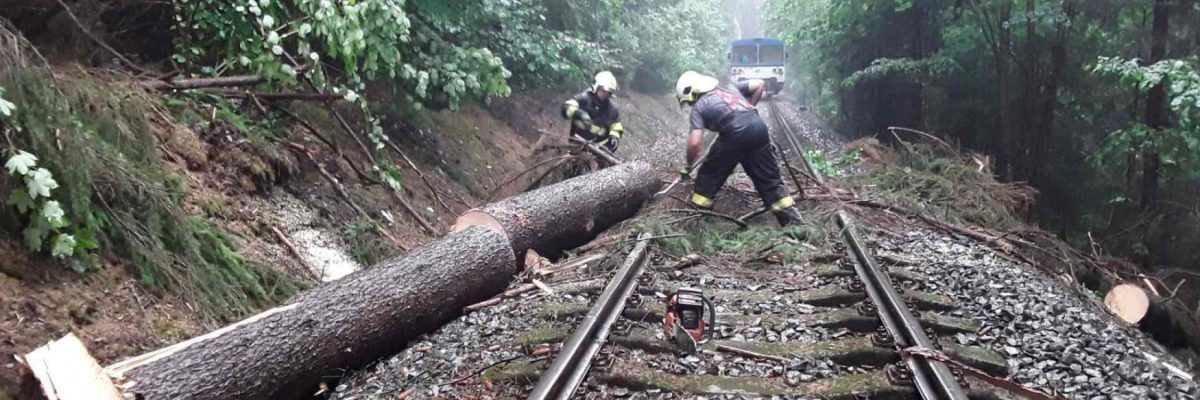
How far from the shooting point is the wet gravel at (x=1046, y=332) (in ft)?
11.8

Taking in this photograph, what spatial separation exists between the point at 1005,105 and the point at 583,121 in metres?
7.18

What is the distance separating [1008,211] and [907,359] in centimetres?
618

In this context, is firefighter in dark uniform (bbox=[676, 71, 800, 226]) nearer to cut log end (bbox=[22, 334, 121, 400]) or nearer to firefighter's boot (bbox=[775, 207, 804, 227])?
firefighter's boot (bbox=[775, 207, 804, 227])

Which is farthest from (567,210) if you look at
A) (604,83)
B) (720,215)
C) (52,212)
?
(52,212)

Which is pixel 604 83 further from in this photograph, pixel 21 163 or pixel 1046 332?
pixel 21 163

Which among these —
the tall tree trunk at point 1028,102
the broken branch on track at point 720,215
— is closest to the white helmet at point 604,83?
the broken branch on track at point 720,215

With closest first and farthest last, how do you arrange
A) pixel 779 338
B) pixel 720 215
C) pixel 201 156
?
pixel 779 338, pixel 201 156, pixel 720 215

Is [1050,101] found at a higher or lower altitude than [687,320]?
higher

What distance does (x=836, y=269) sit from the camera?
518 cm

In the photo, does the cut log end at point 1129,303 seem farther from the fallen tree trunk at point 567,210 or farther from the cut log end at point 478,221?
the cut log end at point 478,221

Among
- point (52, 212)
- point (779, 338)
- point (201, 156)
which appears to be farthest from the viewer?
point (201, 156)

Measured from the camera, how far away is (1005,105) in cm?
1227

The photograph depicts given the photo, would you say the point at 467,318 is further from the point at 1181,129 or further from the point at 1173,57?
the point at 1173,57

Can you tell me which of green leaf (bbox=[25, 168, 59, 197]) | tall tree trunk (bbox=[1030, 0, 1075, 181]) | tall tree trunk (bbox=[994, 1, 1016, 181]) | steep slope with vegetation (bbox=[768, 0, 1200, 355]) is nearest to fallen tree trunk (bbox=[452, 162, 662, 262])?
green leaf (bbox=[25, 168, 59, 197])
